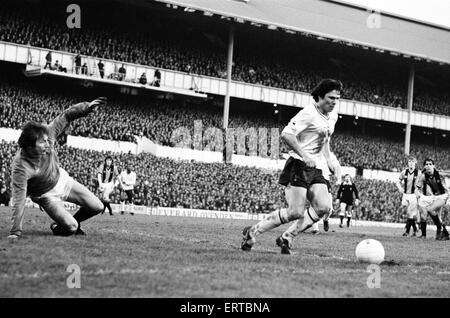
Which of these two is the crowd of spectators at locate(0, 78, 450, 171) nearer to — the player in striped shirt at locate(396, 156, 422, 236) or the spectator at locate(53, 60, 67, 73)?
→ the spectator at locate(53, 60, 67, 73)

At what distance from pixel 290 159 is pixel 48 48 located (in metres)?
31.2

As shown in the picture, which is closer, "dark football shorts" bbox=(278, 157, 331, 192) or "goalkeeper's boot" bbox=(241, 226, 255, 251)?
"dark football shorts" bbox=(278, 157, 331, 192)

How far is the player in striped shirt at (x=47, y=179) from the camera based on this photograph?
9.64 meters

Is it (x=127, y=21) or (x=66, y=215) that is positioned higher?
(x=127, y=21)

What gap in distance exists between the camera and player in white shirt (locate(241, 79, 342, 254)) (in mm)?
9625

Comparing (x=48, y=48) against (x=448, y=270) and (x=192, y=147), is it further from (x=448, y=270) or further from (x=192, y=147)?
(x=448, y=270)

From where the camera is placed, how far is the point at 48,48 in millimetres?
38656

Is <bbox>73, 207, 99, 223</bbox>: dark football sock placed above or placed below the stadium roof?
below

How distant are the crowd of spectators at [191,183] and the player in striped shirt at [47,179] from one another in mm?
18930

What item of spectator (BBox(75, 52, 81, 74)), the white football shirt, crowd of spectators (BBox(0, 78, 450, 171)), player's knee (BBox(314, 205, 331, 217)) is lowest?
player's knee (BBox(314, 205, 331, 217))

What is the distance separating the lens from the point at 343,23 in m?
51.7

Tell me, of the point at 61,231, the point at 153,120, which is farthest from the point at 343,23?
the point at 61,231

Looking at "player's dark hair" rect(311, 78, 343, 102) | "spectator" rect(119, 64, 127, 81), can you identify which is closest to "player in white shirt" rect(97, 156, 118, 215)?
"player's dark hair" rect(311, 78, 343, 102)
